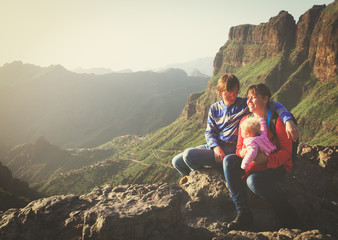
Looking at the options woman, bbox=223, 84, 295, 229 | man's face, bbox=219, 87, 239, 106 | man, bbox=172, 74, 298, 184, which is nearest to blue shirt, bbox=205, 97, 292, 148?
man, bbox=172, 74, 298, 184

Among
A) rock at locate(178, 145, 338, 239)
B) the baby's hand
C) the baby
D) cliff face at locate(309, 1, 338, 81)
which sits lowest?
rock at locate(178, 145, 338, 239)

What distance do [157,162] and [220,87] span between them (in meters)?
94.0

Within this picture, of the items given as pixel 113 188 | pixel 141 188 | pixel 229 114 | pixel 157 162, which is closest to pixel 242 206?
pixel 229 114

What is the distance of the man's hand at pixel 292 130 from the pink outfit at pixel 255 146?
21.1 inches

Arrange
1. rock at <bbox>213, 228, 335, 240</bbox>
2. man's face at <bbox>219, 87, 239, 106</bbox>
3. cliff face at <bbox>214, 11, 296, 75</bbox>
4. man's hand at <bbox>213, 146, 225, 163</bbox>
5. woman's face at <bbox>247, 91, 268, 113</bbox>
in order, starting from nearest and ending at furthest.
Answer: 1. rock at <bbox>213, 228, 335, 240</bbox>
2. woman's face at <bbox>247, 91, 268, 113</bbox>
3. man's hand at <bbox>213, 146, 225, 163</bbox>
4. man's face at <bbox>219, 87, 239, 106</bbox>
5. cliff face at <bbox>214, 11, 296, 75</bbox>

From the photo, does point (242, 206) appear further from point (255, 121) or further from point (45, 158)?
point (45, 158)

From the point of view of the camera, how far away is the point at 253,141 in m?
5.44

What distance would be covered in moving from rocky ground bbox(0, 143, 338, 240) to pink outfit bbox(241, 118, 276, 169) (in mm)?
1719

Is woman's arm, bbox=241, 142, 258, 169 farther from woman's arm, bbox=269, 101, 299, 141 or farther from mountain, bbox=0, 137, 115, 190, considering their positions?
mountain, bbox=0, 137, 115, 190

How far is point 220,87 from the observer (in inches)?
269

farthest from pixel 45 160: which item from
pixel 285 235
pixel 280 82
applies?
pixel 285 235

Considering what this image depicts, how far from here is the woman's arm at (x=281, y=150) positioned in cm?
550

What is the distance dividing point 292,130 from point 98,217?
5438 mm

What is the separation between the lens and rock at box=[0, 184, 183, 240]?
4.87m
